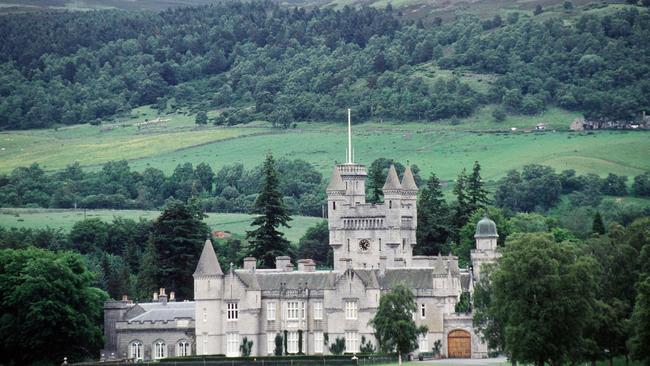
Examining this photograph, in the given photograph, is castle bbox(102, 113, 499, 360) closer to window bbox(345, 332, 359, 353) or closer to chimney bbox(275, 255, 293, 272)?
window bbox(345, 332, 359, 353)

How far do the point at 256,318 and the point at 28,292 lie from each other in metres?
14.5

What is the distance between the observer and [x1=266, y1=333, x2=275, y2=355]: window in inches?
4503

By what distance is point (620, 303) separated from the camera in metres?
99.2

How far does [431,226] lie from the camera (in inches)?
5502

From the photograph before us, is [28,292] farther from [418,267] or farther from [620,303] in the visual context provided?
[620,303]

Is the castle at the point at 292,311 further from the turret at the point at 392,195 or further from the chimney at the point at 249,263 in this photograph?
the turret at the point at 392,195

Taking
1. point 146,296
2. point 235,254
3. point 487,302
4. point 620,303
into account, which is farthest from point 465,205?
point 620,303

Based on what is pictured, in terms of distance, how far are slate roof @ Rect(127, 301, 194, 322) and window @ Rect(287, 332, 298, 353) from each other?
6.91 meters

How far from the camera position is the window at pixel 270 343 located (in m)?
114

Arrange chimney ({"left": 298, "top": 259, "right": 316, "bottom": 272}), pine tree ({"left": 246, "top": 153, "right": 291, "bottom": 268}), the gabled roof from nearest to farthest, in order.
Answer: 1. the gabled roof
2. chimney ({"left": 298, "top": 259, "right": 316, "bottom": 272})
3. pine tree ({"left": 246, "top": 153, "right": 291, "bottom": 268})

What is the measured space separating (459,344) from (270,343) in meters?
12.2

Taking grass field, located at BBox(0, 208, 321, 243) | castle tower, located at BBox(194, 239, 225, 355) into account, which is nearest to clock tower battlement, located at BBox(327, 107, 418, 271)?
castle tower, located at BBox(194, 239, 225, 355)

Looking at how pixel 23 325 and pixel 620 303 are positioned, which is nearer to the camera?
pixel 620 303

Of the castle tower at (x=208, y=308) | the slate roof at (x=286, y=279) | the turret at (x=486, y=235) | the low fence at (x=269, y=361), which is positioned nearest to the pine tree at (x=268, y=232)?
the slate roof at (x=286, y=279)
